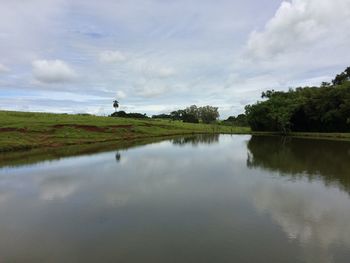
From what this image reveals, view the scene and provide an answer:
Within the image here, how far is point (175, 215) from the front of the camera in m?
13.5

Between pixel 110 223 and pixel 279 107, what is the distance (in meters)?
67.7

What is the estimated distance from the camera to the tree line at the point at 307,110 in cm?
6400

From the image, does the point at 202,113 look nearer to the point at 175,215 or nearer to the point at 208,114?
the point at 208,114

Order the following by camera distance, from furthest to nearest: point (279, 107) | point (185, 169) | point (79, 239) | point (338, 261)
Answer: point (279, 107)
point (185, 169)
point (79, 239)
point (338, 261)

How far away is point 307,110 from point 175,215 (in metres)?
64.6

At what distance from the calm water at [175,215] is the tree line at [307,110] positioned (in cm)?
4375

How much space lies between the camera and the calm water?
393 inches


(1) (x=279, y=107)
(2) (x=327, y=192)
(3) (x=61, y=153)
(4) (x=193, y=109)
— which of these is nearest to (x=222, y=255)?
(2) (x=327, y=192)

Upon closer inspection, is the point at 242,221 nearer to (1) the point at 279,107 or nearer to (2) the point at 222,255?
(2) the point at 222,255

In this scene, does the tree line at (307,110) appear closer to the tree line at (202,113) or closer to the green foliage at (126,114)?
the green foliage at (126,114)

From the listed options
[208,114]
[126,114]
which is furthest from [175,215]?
[208,114]

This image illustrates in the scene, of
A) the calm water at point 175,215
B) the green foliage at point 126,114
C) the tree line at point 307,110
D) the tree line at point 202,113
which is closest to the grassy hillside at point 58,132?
the calm water at point 175,215

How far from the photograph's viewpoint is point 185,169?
85.3 ft

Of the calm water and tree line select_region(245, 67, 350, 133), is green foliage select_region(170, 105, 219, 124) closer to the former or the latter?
tree line select_region(245, 67, 350, 133)
